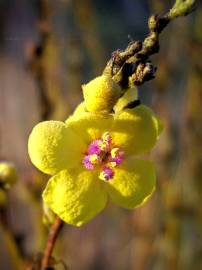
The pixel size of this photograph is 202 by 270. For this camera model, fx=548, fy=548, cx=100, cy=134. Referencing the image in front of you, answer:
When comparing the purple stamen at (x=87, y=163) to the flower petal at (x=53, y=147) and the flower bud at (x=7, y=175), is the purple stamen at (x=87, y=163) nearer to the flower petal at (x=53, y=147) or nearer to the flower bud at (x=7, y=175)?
the flower petal at (x=53, y=147)

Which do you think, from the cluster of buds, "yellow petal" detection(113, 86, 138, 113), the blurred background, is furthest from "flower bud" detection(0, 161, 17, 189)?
"yellow petal" detection(113, 86, 138, 113)

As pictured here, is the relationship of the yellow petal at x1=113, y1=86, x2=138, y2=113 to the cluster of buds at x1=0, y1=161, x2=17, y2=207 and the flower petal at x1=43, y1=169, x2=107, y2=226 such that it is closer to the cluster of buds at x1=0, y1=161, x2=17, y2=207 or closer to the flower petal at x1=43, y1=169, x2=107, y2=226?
the flower petal at x1=43, y1=169, x2=107, y2=226

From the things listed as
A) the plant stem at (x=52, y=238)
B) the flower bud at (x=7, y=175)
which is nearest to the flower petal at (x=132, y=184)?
the plant stem at (x=52, y=238)

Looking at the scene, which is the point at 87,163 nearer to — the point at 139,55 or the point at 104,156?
the point at 104,156

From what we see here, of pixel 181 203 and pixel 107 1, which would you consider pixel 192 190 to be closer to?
pixel 181 203

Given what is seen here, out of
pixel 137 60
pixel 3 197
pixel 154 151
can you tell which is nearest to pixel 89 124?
pixel 137 60
